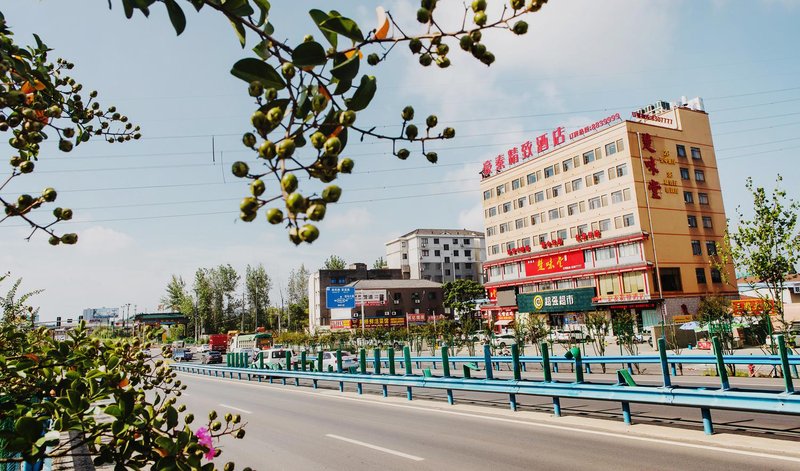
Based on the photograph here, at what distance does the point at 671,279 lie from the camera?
44688 millimetres

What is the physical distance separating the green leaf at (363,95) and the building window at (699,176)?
57.0 metres

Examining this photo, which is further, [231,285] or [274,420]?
[231,285]

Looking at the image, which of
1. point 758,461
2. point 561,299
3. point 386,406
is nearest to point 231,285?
point 561,299

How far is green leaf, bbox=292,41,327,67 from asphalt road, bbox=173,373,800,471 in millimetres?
7973

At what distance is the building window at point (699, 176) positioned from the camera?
1936 inches

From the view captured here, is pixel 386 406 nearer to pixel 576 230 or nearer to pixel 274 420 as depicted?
pixel 274 420

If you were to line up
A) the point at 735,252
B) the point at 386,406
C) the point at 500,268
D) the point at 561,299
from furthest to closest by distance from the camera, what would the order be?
the point at 500,268, the point at 561,299, the point at 735,252, the point at 386,406

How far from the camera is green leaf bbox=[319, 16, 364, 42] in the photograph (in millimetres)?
1535

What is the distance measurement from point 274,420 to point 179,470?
13066 millimetres

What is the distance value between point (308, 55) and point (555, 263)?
54709mm

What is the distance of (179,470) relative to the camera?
196cm

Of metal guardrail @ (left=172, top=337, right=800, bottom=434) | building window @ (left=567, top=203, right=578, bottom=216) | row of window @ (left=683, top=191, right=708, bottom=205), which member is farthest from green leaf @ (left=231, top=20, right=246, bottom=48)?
row of window @ (left=683, top=191, right=708, bottom=205)

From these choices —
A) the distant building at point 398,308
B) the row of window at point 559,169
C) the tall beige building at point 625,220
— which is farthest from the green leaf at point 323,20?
the distant building at point 398,308

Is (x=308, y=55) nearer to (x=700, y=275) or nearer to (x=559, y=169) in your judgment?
(x=700, y=275)
